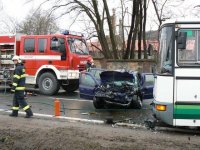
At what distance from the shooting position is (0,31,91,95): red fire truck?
1773 centimetres

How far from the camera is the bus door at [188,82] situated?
9516 millimetres

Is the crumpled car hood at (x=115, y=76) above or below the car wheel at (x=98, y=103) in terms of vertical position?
above

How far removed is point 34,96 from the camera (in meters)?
17.8

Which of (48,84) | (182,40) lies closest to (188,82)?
(182,40)

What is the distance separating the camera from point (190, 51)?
9570mm

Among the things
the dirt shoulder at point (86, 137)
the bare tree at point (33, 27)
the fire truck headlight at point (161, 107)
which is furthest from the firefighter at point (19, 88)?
the bare tree at point (33, 27)

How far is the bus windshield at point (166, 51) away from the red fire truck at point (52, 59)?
8141 mm

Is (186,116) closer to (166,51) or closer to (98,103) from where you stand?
(166,51)

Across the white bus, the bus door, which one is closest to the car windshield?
the white bus

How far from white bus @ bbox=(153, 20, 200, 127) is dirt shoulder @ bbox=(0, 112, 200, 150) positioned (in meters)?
0.56

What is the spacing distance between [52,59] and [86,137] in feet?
29.5

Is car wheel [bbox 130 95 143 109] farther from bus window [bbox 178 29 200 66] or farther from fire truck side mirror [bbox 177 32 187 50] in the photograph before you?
fire truck side mirror [bbox 177 32 187 50]

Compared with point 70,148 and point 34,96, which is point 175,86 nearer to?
point 70,148

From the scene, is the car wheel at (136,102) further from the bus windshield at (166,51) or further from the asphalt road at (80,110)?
the bus windshield at (166,51)
